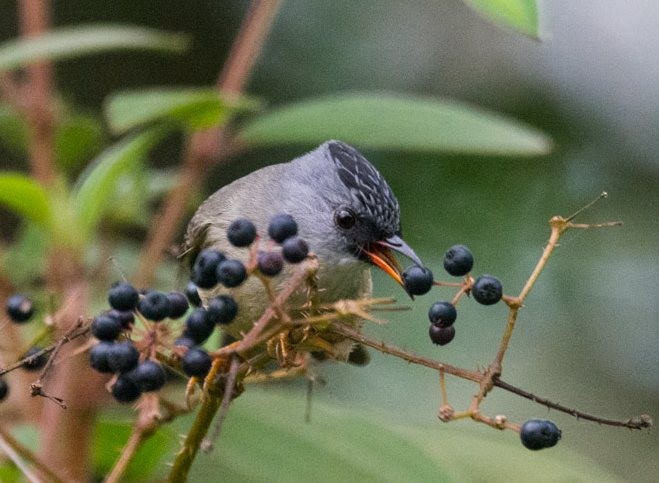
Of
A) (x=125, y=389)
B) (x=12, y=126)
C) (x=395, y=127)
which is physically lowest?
(x=125, y=389)

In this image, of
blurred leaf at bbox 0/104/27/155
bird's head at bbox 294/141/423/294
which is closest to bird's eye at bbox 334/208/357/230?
bird's head at bbox 294/141/423/294

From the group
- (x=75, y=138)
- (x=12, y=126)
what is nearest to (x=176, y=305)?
(x=12, y=126)

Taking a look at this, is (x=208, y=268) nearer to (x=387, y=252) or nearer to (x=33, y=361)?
(x=33, y=361)

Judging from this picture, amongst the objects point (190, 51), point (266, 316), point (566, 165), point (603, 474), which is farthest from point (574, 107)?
point (266, 316)

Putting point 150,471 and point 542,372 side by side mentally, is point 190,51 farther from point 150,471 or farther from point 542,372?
point 150,471

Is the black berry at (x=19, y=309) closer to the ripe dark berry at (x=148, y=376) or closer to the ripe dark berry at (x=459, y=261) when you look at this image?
the ripe dark berry at (x=148, y=376)

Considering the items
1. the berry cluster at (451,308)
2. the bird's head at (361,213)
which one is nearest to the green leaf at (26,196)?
the bird's head at (361,213)

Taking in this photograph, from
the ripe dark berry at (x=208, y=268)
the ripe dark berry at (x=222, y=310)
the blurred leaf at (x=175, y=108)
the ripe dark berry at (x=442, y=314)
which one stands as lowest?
the ripe dark berry at (x=222, y=310)
